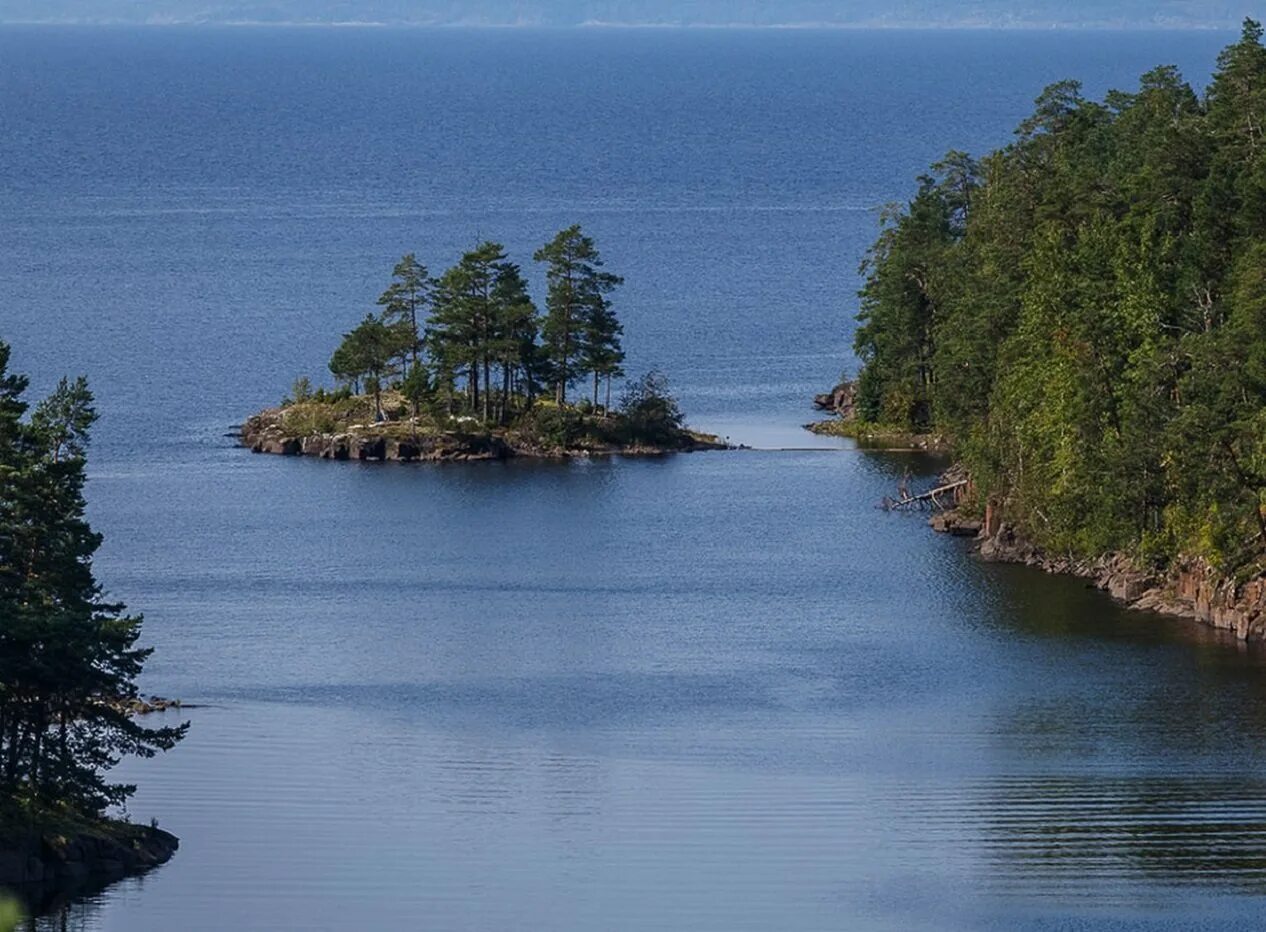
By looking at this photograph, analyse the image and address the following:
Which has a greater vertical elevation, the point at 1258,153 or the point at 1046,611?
the point at 1258,153

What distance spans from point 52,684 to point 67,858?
3.48 metres

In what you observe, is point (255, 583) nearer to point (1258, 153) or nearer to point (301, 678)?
point (301, 678)

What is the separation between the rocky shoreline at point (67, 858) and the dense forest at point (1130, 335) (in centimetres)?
3489

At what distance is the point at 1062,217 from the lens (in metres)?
95.2

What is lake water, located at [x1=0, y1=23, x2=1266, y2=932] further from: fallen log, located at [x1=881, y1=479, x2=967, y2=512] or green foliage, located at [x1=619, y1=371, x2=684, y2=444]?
green foliage, located at [x1=619, y1=371, x2=684, y2=444]

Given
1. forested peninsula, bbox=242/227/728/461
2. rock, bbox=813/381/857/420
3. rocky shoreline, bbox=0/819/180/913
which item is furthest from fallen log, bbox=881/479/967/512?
rocky shoreline, bbox=0/819/180/913

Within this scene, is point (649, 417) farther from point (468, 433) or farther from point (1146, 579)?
point (1146, 579)

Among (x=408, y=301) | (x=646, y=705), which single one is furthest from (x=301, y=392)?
(x=646, y=705)

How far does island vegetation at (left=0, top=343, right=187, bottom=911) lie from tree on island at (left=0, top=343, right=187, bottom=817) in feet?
0.09

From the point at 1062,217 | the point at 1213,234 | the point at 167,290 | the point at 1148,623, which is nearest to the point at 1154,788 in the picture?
the point at 1148,623

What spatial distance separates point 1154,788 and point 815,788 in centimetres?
755

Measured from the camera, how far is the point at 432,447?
113 meters

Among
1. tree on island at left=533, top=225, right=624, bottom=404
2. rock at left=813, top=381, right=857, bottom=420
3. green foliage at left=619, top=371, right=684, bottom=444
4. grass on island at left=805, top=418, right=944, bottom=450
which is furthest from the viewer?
rock at left=813, top=381, right=857, bottom=420

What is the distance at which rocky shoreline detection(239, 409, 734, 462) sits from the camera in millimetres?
112688
